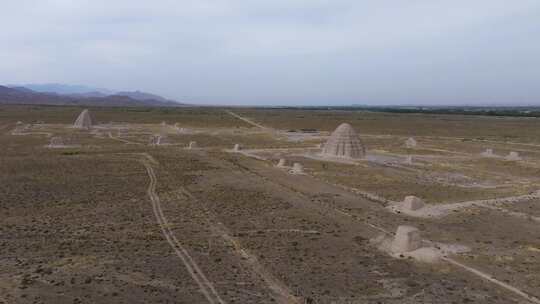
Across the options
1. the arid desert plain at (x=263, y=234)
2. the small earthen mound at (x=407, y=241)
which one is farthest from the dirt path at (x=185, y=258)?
the small earthen mound at (x=407, y=241)

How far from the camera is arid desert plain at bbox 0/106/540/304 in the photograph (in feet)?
27.7

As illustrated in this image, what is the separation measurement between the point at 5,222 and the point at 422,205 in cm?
1360

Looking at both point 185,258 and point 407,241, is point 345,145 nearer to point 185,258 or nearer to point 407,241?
point 407,241

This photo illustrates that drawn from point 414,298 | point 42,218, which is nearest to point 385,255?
point 414,298

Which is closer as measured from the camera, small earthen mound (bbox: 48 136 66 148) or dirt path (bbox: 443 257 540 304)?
dirt path (bbox: 443 257 540 304)

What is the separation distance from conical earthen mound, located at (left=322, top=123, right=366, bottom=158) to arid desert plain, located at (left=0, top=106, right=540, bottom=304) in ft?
13.3

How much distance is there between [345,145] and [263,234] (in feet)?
59.5

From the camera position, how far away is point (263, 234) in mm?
12125

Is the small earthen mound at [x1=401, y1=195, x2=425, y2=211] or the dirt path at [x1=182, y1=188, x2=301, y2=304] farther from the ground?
the small earthen mound at [x1=401, y1=195, x2=425, y2=211]

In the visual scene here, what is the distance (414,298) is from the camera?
323 inches

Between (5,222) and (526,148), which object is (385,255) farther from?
(526,148)

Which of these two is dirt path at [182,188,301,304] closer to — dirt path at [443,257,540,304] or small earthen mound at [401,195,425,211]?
dirt path at [443,257,540,304]

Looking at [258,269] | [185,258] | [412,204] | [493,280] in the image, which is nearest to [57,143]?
[185,258]

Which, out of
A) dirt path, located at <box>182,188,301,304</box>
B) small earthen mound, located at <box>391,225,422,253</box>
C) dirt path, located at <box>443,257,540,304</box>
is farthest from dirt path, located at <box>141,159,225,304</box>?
dirt path, located at <box>443,257,540,304</box>
